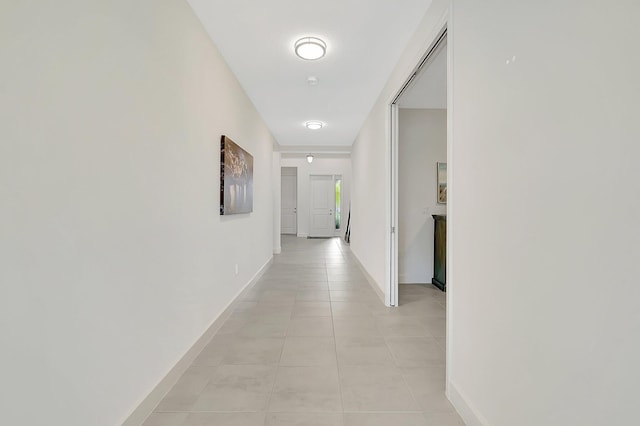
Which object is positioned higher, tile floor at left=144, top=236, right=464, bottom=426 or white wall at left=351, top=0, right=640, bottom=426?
white wall at left=351, top=0, right=640, bottom=426

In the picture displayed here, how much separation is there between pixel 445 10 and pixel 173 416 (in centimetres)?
285

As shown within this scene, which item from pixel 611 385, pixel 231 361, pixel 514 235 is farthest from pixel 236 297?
pixel 611 385

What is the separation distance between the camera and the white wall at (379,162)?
2.26 m

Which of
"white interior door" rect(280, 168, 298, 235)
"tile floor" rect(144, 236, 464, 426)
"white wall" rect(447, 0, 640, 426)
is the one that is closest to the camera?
"white wall" rect(447, 0, 640, 426)

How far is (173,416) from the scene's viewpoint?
166 cm

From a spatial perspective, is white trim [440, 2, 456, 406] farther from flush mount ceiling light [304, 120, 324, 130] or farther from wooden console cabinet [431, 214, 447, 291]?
flush mount ceiling light [304, 120, 324, 130]

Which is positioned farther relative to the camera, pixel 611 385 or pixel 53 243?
pixel 53 243

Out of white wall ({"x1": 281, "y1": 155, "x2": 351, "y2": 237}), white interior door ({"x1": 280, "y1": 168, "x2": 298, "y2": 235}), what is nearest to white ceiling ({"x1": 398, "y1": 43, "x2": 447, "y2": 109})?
white wall ({"x1": 281, "y1": 155, "x2": 351, "y2": 237})

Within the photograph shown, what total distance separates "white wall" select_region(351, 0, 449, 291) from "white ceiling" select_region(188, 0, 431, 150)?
13 centimetres

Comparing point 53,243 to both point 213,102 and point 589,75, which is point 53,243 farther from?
point 213,102

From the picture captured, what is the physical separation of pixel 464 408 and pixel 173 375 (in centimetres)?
175

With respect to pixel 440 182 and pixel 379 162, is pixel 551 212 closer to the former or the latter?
pixel 379 162

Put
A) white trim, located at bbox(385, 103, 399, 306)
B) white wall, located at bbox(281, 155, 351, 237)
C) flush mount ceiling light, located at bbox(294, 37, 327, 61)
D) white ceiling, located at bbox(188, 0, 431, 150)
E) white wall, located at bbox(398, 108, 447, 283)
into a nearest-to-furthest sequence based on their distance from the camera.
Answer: white ceiling, located at bbox(188, 0, 431, 150) < flush mount ceiling light, located at bbox(294, 37, 327, 61) < white trim, located at bbox(385, 103, 399, 306) < white wall, located at bbox(398, 108, 447, 283) < white wall, located at bbox(281, 155, 351, 237)

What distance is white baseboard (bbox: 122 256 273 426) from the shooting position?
1.57 metres
